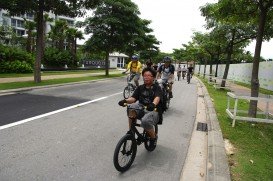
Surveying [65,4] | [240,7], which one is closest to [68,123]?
[240,7]

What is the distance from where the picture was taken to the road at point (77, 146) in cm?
486

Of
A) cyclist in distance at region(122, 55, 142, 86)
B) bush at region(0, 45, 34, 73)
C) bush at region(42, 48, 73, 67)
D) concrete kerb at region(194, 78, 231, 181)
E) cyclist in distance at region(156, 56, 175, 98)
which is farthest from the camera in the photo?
bush at region(42, 48, 73, 67)

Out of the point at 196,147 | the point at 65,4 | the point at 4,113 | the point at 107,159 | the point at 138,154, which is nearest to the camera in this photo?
the point at 107,159

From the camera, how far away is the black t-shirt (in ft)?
18.6

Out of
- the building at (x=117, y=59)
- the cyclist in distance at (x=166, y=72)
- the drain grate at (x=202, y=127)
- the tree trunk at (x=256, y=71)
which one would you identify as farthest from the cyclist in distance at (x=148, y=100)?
the building at (x=117, y=59)

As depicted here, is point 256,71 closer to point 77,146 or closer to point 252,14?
point 252,14

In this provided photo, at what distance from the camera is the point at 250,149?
21.9ft

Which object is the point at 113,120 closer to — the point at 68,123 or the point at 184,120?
the point at 68,123

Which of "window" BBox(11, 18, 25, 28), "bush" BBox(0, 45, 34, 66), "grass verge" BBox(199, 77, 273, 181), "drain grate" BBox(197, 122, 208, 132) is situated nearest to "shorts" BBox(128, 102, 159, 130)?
"grass verge" BBox(199, 77, 273, 181)

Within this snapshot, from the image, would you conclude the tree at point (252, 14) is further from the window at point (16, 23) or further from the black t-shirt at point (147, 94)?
the window at point (16, 23)

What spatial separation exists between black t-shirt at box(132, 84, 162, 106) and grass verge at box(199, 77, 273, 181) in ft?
5.89

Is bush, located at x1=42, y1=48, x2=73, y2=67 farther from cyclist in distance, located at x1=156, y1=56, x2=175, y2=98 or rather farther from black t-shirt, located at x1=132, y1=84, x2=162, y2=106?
black t-shirt, located at x1=132, y1=84, x2=162, y2=106

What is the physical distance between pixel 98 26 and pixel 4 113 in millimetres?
24637

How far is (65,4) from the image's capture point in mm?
18734
